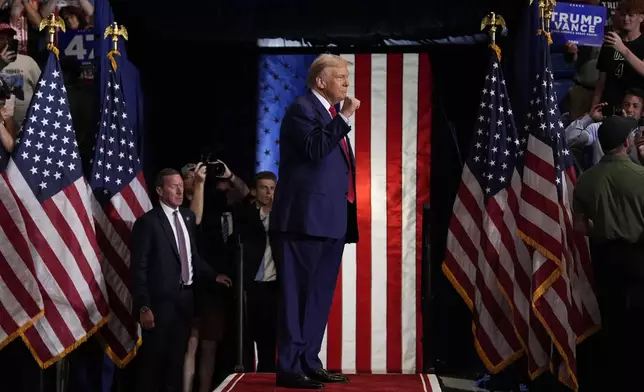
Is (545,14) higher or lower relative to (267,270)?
higher

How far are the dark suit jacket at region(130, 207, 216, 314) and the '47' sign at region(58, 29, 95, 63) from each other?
1.45 m

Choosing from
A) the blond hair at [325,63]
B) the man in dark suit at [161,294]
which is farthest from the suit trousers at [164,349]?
the blond hair at [325,63]

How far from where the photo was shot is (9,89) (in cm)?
671

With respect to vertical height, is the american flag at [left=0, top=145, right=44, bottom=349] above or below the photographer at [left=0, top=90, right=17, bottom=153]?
below

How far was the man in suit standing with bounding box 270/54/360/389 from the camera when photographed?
4.12m

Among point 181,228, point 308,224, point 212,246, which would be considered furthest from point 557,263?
point 212,246

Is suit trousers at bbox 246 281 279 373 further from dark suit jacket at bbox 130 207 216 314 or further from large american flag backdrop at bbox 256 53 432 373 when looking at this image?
large american flag backdrop at bbox 256 53 432 373

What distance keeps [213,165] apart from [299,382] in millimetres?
2931

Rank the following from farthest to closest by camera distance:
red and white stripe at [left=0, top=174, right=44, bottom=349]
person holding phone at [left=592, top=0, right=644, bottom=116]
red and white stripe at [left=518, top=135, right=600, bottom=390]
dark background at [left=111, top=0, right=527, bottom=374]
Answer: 1. person holding phone at [left=592, top=0, right=644, bottom=116]
2. dark background at [left=111, top=0, right=527, bottom=374]
3. red and white stripe at [left=0, top=174, right=44, bottom=349]
4. red and white stripe at [left=518, top=135, right=600, bottom=390]

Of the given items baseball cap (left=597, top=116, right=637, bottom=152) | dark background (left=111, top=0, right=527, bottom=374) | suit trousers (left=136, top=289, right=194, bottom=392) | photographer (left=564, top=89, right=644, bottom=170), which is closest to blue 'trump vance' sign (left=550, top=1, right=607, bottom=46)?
dark background (left=111, top=0, right=527, bottom=374)

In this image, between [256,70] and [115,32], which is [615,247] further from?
[115,32]

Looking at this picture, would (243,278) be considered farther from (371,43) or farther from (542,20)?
(542,20)

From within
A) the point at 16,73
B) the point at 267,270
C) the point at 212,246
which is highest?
the point at 16,73

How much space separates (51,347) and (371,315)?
8.00 ft
